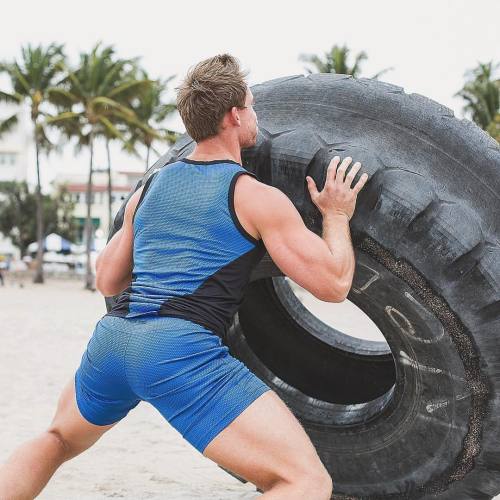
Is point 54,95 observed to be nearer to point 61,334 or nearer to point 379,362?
point 61,334

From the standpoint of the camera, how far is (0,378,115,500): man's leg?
8.21 ft

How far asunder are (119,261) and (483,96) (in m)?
37.2

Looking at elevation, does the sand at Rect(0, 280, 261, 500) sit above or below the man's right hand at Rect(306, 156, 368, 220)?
below

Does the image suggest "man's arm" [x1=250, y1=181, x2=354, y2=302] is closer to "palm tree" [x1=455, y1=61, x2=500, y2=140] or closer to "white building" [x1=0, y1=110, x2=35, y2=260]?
"palm tree" [x1=455, y1=61, x2=500, y2=140]

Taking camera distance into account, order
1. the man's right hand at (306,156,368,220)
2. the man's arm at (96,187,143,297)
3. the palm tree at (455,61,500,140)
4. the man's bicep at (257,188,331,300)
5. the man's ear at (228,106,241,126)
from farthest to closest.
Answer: the palm tree at (455,61,500,140), the man's arm at (96,187,143,297), the man's right hand at (306,156,368,220), the man's ear at (228,106,241,126), the man's bicep at (257,188,331,300)

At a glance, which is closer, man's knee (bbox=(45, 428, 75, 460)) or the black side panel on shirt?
the black side panel on shirt

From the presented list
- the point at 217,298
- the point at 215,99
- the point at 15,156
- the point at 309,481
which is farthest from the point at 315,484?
the point at 15,156

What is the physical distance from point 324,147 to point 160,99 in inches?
1711

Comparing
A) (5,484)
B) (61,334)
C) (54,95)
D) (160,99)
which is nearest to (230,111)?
(5,484)

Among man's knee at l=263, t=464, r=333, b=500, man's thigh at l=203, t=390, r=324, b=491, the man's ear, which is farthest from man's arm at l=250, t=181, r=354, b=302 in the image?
man's knee at l=263, t=464, r=333, b=500

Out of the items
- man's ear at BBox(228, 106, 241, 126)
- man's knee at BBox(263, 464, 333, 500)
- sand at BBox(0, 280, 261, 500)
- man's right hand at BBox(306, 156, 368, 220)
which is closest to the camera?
man's knee at BBox(263, 464, 333, 500)

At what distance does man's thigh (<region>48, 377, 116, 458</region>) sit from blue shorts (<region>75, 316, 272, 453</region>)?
0.84 feet

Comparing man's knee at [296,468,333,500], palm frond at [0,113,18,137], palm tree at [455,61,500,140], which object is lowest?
palm frond at [0,113,18,137]

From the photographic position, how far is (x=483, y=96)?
37344 millimetres
